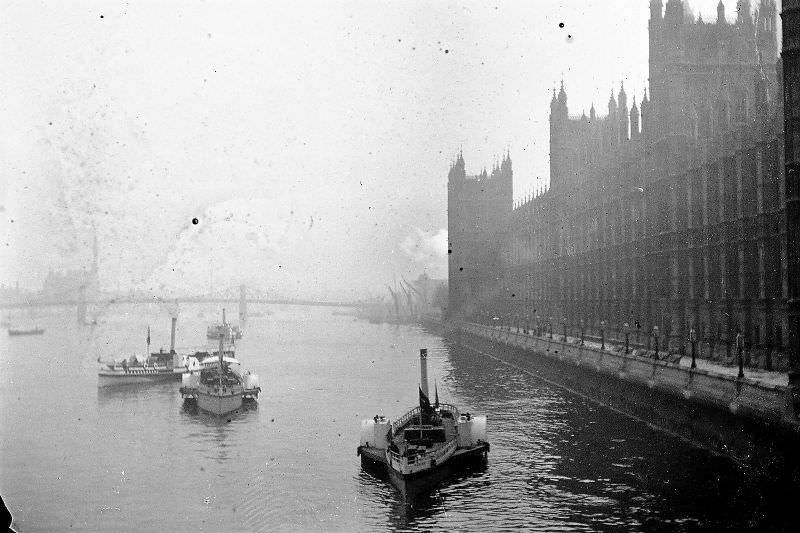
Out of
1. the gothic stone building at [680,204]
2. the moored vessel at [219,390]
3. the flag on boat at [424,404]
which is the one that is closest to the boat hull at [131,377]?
the moored vessel at [219,390]

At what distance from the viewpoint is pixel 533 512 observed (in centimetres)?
3219

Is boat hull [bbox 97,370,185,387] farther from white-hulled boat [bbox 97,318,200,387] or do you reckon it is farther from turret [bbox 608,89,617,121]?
turret [bbox 608,89,617,121]

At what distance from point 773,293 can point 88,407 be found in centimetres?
4782

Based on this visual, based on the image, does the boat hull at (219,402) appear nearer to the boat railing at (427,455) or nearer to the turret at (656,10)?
the boat railing at (427,455)

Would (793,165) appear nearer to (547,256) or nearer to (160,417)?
(160,417)

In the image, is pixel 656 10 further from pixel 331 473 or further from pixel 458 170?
pixel 458 170

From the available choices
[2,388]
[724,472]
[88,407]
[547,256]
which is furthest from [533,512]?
[547,256]

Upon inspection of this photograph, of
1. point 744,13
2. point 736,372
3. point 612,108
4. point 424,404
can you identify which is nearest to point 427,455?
Answer: point 424,404

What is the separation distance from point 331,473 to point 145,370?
47.9 metres

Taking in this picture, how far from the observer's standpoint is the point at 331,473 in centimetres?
3900

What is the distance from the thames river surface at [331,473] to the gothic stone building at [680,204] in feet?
35.5

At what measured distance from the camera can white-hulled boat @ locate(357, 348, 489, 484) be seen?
118 feet

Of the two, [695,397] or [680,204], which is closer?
[695,397]

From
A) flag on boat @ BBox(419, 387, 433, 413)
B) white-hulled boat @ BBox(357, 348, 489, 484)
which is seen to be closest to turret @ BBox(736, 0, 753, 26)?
white-hulled boat @ BBox(357, 348, 489, 484)
